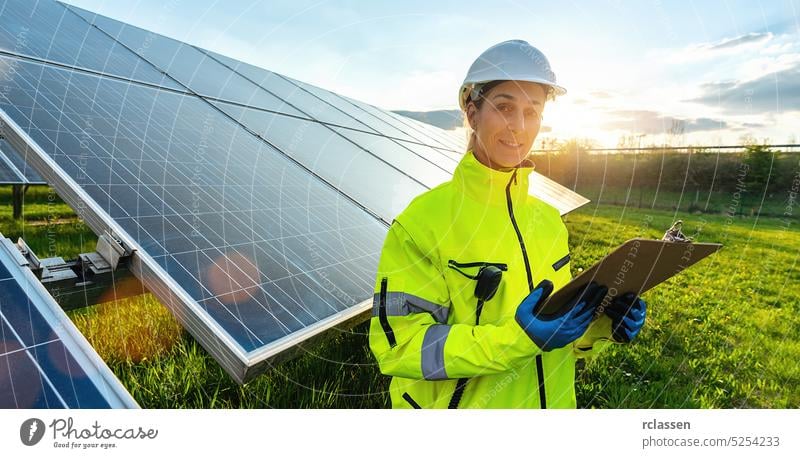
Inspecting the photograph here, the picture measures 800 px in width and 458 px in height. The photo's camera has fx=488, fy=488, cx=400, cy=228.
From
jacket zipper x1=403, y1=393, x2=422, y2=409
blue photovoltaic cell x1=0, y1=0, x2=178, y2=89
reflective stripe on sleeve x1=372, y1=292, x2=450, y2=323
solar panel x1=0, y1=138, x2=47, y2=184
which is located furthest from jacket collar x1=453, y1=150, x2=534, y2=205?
solar panel x1=0, y1=138, x2=47, y2=184

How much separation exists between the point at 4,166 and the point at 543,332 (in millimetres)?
7019

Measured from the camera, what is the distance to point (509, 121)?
1669 mm

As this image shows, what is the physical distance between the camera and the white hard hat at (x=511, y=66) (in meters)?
1.65

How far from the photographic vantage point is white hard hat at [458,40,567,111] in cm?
165

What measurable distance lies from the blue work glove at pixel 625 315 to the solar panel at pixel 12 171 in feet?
19.5

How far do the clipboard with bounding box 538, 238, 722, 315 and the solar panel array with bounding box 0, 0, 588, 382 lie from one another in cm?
105

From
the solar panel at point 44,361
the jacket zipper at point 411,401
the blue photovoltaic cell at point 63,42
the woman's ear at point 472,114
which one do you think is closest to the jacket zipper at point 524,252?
the woman's ear at point 472,114

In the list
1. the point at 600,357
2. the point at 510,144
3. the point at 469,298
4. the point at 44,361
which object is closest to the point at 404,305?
the point at 469,298

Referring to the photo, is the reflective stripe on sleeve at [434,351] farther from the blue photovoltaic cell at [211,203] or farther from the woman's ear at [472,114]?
the woman's ear at [472,114]

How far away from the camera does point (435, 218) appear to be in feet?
5.46

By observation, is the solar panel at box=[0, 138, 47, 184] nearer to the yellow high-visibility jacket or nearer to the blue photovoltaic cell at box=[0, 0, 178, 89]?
the blue photovoltaic cell at box=[0, 0, 178, 89]

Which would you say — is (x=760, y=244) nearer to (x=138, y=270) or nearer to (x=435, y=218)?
(x=435, y=218)

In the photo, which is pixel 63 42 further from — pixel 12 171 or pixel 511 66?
pixel 511 66

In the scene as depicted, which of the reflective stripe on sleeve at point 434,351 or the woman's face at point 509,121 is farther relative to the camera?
the woman's face at point 509,121
